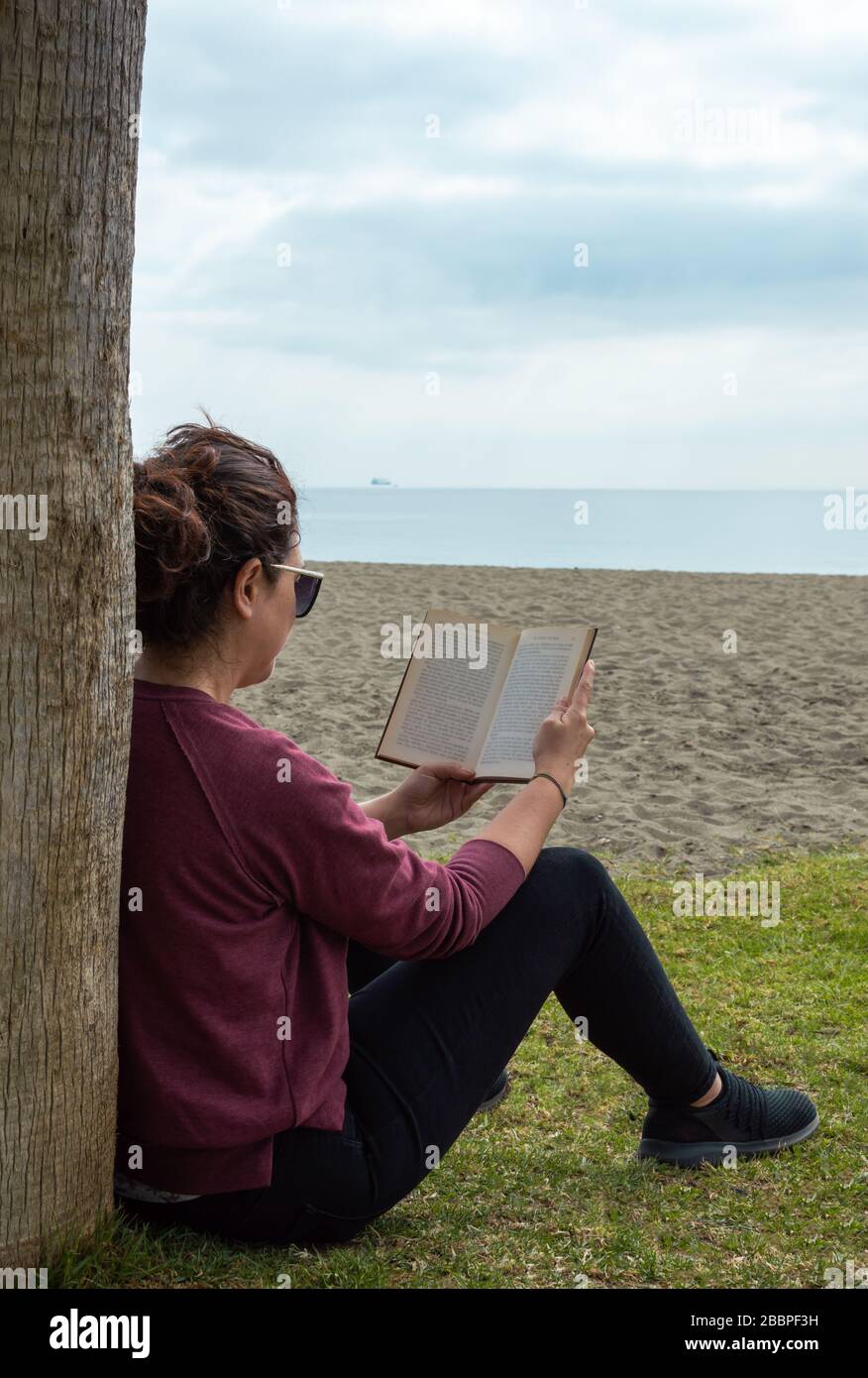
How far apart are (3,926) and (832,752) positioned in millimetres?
7257

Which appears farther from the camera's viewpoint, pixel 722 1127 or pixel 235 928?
pixel 722 1127

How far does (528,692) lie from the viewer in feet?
8.36

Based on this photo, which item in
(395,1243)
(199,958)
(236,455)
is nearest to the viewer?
(199,958)

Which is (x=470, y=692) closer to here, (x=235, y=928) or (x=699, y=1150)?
(x=235, y=928)

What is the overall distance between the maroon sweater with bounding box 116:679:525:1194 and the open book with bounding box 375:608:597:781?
491mm

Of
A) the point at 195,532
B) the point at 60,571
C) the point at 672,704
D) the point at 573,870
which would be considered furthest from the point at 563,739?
the point at 672,704

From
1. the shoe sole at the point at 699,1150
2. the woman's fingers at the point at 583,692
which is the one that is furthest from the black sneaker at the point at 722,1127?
the woman's fingers at the point at 583,692

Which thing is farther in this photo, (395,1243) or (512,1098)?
(512,1098)

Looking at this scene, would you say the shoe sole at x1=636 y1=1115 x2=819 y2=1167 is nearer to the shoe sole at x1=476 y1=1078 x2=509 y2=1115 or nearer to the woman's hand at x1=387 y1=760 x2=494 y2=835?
the shoe sole at x1=476 y1=1078 x2=509 y2=1115

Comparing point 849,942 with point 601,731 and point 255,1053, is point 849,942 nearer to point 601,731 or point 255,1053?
point 255,1053

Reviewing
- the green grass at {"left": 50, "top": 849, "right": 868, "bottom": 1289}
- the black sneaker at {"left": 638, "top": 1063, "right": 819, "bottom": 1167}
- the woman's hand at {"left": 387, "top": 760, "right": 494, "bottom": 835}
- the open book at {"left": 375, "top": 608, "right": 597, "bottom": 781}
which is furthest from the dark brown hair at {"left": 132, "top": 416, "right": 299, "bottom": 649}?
the black sneaker at {"left": 638, "top": 1063, "right": 819, "bottom": 1167}

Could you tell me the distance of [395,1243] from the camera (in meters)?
2.40

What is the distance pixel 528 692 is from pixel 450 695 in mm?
196

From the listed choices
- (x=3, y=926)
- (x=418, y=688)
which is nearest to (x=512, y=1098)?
(x=418, y=688)
